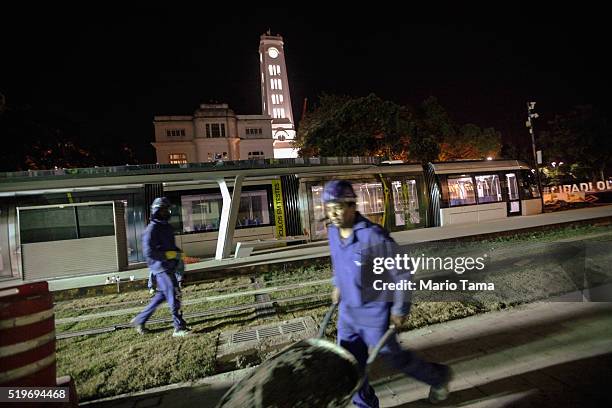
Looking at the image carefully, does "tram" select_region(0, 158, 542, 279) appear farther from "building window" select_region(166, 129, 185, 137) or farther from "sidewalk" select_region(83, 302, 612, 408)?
"building window" select_region(166, 129, 185, 137)

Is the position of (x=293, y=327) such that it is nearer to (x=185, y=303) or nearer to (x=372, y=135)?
(x=185, y=303)

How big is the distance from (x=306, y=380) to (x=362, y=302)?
702mm

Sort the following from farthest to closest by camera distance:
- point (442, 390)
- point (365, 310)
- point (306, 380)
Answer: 1. point (442, 390)
2. point (365, 310)
3. point (306, 380)

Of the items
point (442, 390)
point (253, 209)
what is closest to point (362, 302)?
point (442, 390)

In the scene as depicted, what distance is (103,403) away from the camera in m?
3.47

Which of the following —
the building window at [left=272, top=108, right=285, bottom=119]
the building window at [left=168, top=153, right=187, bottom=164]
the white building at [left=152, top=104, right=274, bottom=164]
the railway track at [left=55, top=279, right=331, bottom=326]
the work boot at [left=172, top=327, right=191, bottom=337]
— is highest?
the building window at [left=272, top=108, right=285, bottom=119]

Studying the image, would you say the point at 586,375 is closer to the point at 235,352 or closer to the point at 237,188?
the point at 235,352

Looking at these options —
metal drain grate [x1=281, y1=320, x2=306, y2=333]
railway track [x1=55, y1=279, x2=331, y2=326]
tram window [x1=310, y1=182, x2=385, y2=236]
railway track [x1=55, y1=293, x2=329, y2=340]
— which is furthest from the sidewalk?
tram window [x1=310, y1=182, x2=385, y2=236]

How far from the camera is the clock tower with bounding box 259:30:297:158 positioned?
65.9 metres

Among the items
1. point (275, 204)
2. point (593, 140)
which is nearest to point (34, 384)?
point (275, 204)

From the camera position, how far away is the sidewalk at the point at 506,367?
2920mm

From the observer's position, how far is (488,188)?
1631 centimetres

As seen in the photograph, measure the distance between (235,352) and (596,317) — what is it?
4842mm

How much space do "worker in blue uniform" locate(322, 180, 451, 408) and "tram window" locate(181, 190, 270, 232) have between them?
36.3 ft
